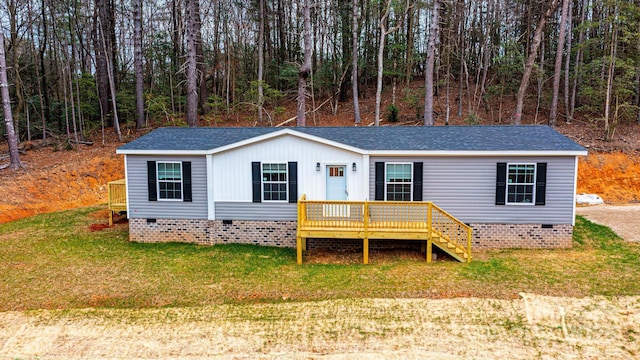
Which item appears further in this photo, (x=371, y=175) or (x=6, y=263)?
(x=371, y=175)

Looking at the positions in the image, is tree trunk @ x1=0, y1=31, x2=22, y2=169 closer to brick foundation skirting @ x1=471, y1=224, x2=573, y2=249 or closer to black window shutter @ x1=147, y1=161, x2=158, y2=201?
black window shutter @ x1=147, y1=161, x2=158, y2=201

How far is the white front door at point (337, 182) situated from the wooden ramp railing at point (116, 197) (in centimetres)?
770

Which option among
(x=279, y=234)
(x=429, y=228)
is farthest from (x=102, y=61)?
(x=429, y=228)

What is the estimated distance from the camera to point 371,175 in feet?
38.0

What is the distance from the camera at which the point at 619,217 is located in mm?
14352

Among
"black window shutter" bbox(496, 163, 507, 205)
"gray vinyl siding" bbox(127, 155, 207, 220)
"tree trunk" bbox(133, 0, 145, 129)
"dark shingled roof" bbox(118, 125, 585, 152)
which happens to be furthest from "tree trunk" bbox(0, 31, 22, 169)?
"black window shutter" bbox(496, 163, 507, 205)

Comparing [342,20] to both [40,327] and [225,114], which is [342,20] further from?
[40,327]

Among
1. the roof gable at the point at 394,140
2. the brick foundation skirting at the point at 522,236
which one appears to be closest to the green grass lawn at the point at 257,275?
the brick foundation skirting at the point at 522,236

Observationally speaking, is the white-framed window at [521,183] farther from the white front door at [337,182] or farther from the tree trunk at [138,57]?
the tree trunk at [138,57]

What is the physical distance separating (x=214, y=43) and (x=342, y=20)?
390 inches

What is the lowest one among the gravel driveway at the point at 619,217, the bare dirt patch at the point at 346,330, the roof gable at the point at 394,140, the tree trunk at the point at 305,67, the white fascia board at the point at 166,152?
the bare dirt patch at the point at 346,330

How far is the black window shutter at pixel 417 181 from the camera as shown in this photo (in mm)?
11438

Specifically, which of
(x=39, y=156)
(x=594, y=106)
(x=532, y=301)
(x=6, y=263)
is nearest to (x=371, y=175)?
(x=532, y=301)

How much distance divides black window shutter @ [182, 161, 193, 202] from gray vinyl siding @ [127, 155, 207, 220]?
0.31 feet
